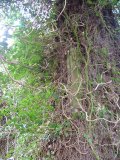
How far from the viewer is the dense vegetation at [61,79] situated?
1.82 meters

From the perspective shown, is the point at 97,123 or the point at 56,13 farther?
the point at 56,13

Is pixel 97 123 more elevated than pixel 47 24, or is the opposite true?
pixel 47 24

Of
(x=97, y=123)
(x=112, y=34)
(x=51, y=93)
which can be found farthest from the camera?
(x=112, y=34)

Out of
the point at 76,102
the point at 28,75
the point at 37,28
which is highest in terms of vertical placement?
the point at 37,28

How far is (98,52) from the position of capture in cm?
208

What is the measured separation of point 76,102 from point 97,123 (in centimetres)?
22

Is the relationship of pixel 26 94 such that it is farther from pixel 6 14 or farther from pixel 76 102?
pixel 6 14

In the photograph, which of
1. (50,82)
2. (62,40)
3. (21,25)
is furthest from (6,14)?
(50,82)

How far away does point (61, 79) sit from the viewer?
2.05 m

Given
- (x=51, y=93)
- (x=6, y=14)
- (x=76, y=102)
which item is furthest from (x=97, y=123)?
(x=6, y=14)

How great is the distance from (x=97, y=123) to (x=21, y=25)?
101 centimetres

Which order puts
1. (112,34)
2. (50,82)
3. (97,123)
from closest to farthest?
(97,123), (50,82), (112,34)

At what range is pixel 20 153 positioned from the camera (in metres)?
1.91

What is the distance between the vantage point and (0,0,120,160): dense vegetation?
71.6 inches
